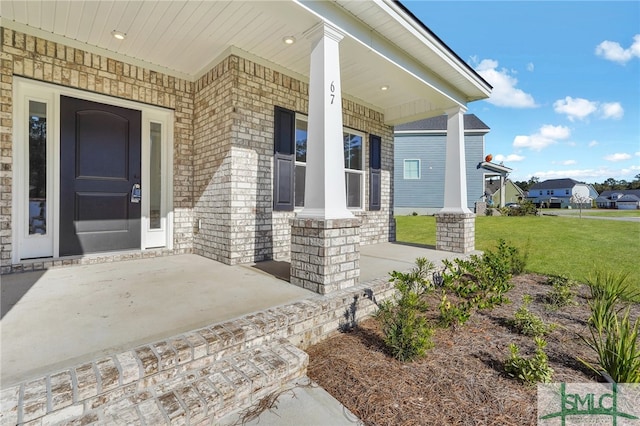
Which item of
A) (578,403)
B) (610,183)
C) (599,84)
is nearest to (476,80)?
(578,403)

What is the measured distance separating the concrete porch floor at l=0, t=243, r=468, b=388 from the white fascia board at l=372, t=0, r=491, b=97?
318 cm

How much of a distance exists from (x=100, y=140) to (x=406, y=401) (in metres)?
Result: 4.95

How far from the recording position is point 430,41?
4066mm

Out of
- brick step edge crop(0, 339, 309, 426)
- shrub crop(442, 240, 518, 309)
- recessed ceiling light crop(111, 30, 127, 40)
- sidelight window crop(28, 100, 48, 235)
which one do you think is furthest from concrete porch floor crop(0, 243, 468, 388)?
recessed ceiling light crop(111, 30, 127, 40)

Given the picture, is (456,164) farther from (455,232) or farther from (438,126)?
(438,126)

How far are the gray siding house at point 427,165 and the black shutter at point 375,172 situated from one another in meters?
9.37

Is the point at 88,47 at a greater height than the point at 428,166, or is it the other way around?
the point at 428,166

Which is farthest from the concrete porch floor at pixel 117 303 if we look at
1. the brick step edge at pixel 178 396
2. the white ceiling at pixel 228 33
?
the white ceiling at pixel 228 33

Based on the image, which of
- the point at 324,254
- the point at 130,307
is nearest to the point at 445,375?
the point at 324,254

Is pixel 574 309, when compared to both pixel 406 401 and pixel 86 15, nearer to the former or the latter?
pixel 406 401

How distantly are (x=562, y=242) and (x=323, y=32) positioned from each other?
309 inches

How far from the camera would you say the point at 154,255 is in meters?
4.62

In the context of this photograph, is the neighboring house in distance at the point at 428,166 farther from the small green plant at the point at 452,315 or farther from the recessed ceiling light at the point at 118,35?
the recessed ceiling light at the point at 118,35

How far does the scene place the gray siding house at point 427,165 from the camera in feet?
50.6
